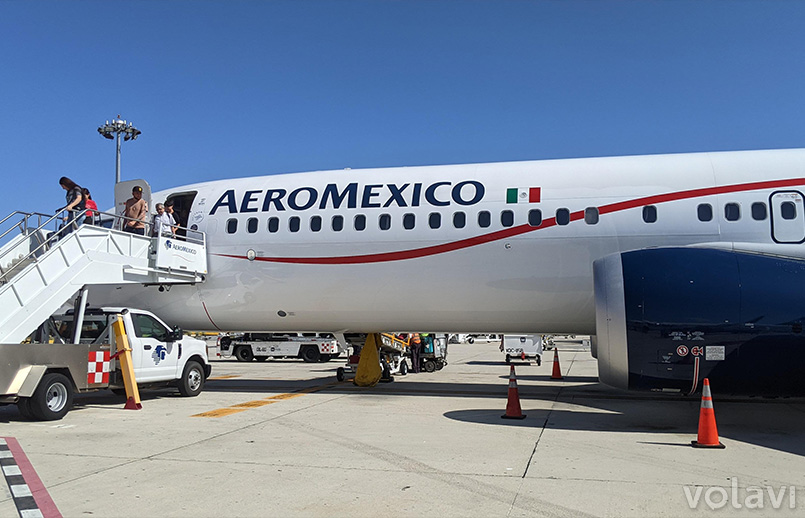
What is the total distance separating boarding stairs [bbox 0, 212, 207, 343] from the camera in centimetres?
1163

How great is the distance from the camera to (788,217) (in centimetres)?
1205

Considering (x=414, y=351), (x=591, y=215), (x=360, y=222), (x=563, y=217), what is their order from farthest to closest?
(x=414, y=351), (x=360, y=222), (x=563, y=217), (x=591, y=215)

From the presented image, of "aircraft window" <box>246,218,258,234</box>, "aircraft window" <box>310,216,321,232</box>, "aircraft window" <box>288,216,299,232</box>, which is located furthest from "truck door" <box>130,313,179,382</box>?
"aircraft window" <box>310,216,321,232</box>

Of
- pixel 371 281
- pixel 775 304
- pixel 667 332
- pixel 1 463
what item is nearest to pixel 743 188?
pixel 775 304

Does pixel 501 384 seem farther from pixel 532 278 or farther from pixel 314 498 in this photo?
pixel 314 498

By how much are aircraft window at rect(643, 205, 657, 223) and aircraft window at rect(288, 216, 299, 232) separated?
7.39m

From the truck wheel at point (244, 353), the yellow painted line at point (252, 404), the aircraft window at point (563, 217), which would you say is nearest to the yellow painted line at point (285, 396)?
the yellow painted line at point (252, 404)

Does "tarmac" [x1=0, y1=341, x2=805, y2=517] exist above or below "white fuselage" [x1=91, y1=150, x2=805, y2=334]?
below

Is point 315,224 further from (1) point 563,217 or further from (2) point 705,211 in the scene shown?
(2) point 705,211

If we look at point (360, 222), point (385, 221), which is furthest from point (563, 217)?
point (360, 222)

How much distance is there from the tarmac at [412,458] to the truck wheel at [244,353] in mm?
17284

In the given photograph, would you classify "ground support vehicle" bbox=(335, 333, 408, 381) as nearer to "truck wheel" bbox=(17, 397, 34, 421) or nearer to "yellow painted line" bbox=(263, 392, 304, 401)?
"yellow painted line" bbox=(263, 392, 304, 401)

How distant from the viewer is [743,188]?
12438 millimetres

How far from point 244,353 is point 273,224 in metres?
18.3
